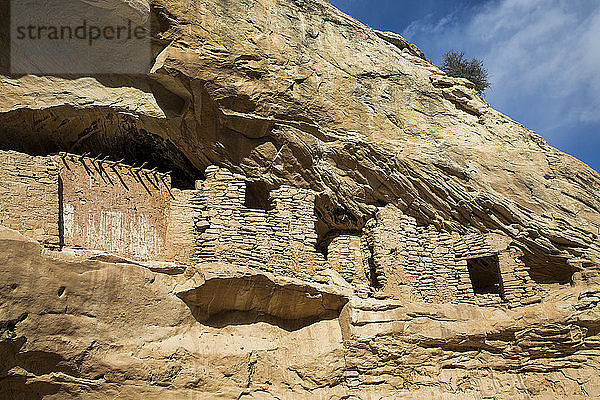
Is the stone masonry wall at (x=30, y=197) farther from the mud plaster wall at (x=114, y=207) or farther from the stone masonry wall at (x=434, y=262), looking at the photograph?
the stone masonry wall at (x=434, y=262)

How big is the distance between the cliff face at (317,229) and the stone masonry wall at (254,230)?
11cm

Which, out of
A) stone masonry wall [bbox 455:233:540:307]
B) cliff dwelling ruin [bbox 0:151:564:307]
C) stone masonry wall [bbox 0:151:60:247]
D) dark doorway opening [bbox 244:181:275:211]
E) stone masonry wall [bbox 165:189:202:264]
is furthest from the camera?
dark doorway opening [bbox 244:181:275:211]

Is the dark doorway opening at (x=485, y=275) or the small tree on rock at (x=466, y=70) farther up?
the small tree on rock at (x=466, y=70)

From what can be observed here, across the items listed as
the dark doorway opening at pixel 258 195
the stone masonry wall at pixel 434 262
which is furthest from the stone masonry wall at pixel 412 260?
the dark doorway opening at pixel 258 195

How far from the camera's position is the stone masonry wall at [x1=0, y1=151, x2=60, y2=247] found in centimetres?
802

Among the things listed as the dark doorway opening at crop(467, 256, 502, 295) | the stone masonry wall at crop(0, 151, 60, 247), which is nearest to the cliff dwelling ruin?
the stone masonry wall at crop(0, 151, 60, 247)

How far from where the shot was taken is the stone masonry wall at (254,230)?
29.8ft

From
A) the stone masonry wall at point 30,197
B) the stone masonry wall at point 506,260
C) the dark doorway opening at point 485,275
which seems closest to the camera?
the stone masonry wall at point 30,197

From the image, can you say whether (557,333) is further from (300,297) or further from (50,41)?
(50,41)

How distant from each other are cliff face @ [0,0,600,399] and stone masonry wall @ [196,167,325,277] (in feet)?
0.35

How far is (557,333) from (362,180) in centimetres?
401

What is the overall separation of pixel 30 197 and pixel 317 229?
504 centimetres

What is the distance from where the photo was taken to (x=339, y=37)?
10.8 m

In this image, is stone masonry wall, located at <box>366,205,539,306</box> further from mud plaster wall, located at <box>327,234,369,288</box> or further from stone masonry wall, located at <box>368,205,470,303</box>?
mud plaster wall, located at <box>327,234,369,288</box>
